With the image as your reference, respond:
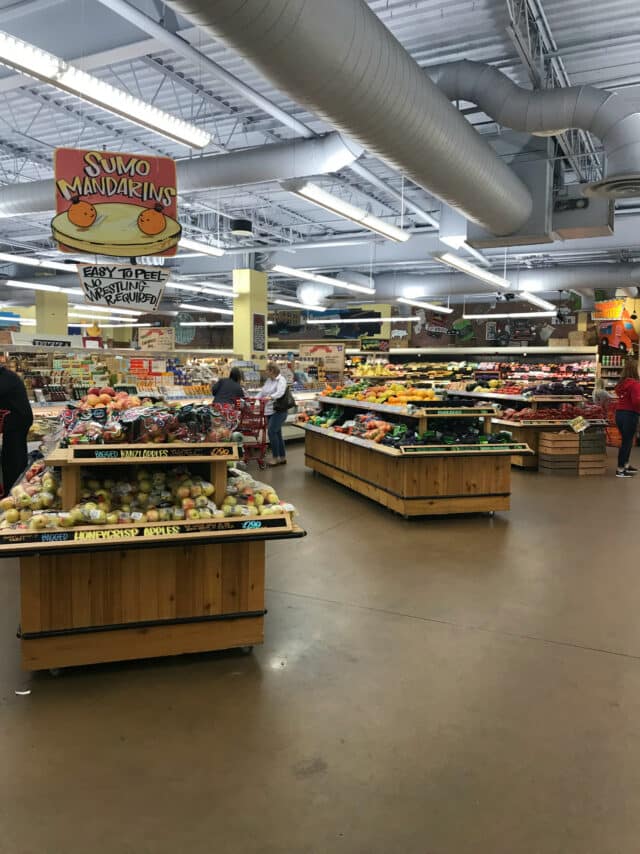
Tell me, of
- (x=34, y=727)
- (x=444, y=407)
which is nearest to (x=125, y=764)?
(x=34, y=727)

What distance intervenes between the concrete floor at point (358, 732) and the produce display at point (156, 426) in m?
1.26

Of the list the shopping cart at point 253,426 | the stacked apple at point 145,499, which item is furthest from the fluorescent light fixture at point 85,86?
the shopping cart at point 253,426

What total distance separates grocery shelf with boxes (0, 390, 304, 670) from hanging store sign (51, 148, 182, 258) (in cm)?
208

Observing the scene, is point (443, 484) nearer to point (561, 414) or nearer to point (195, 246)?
point (561, 414)

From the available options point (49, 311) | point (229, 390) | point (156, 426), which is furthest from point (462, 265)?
point (49, 311)

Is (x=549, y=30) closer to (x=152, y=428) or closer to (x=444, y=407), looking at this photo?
(x=444, y=407)

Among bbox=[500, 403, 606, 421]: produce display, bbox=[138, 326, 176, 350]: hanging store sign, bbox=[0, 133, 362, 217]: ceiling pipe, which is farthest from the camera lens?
bbox=[138, 326, 176, 350]: hanging store sign

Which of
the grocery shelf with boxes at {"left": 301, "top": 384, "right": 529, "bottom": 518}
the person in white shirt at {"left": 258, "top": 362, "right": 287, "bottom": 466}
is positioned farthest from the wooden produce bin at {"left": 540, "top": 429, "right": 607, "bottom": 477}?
the person in white shirt at {"left": 258, "top": 362, "right": 287, "bottom": 466}

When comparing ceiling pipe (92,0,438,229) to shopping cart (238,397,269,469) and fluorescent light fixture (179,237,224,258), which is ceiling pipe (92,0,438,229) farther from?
shopping cart (238,397,269,469)

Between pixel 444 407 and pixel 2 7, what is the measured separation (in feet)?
19.4

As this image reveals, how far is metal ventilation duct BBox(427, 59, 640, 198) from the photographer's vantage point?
249 inches

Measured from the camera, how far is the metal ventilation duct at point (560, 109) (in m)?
6.31

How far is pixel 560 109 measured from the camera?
6430 mm

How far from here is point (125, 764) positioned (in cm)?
269
